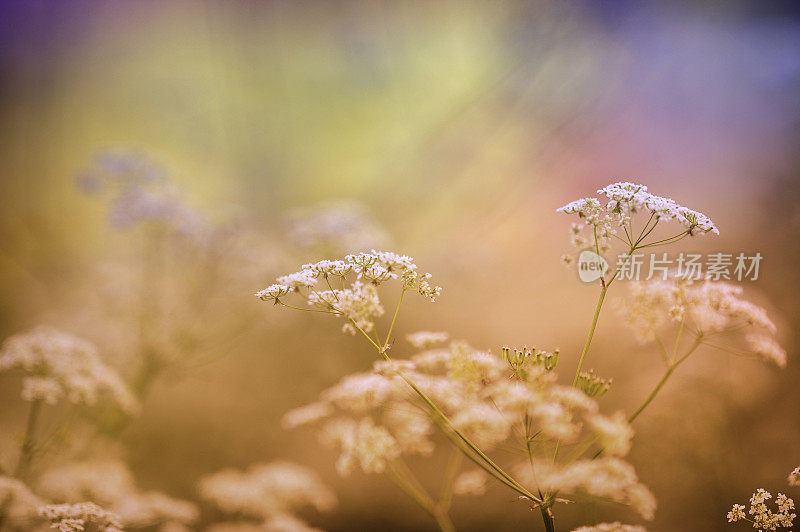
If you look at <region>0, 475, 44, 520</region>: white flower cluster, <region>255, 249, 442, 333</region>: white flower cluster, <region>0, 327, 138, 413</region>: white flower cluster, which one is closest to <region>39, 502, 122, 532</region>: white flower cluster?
<region>0, 475, 44, 520</region>: white flower cluster

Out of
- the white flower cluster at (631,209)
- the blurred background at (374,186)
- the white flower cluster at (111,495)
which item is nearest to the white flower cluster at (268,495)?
the white flower cluster at (111,495)

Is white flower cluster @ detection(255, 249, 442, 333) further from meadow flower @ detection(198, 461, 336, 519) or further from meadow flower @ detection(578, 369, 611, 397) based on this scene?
meadow flower @ detection(198, 461, 336, 519)

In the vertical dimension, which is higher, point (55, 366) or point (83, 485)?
point (55, 366)

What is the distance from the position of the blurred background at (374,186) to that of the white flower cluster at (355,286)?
1.00m

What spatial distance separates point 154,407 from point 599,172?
2403mm

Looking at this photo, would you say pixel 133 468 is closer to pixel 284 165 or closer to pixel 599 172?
pixel 284 165

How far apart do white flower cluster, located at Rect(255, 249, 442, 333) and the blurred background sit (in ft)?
3.26

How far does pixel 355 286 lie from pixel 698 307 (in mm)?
649

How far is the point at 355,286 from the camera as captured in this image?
0.81 meters

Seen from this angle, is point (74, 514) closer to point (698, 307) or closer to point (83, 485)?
point (83, 485)

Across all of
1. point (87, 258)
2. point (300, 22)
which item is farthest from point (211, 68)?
point (87, 258)

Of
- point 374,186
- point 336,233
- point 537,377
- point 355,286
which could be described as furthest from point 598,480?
point 374,186

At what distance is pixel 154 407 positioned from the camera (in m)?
2.31

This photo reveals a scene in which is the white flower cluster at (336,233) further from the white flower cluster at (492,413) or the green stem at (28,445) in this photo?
the green stem at (28,445)
